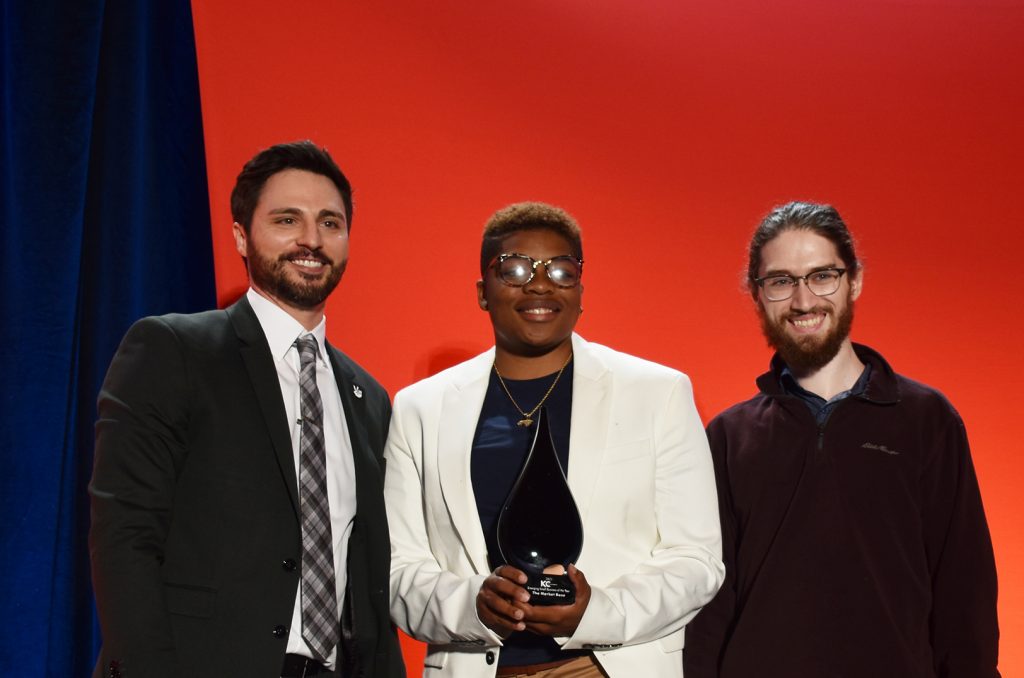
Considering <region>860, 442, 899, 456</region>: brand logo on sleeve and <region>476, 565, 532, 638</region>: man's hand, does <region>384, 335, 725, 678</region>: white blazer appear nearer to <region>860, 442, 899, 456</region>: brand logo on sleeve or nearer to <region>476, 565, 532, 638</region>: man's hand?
<region>476, 565, 532, 638</region>: man's hand

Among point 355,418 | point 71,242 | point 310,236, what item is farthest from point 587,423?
point 71,242

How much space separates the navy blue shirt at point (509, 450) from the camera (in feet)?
6.91

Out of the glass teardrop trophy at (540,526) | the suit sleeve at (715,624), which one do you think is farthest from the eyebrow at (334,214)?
the suit sleeve at (715,624)

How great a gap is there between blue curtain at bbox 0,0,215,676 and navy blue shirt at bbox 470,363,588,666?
155 centimetres

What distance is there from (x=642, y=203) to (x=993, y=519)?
171 cm

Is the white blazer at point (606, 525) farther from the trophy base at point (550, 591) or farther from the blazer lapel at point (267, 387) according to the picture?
the blazer lapel at point (267, 387)

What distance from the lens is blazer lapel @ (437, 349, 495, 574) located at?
215 centimetres

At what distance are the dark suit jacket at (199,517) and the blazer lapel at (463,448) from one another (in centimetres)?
25

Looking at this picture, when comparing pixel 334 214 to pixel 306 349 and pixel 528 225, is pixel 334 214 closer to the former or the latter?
pixel 306 349

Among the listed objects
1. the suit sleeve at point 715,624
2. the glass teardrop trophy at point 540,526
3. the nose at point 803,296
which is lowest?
the suit sleeve at point 715,624

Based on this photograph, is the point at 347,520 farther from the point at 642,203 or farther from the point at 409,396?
the point at 642,203

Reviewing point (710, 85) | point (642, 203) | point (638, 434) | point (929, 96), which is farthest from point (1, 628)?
point (929, 96)

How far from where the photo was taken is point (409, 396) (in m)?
2.46

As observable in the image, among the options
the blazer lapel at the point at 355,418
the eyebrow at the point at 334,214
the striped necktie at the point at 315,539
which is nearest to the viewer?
the striped necktie at the point at 315,539
